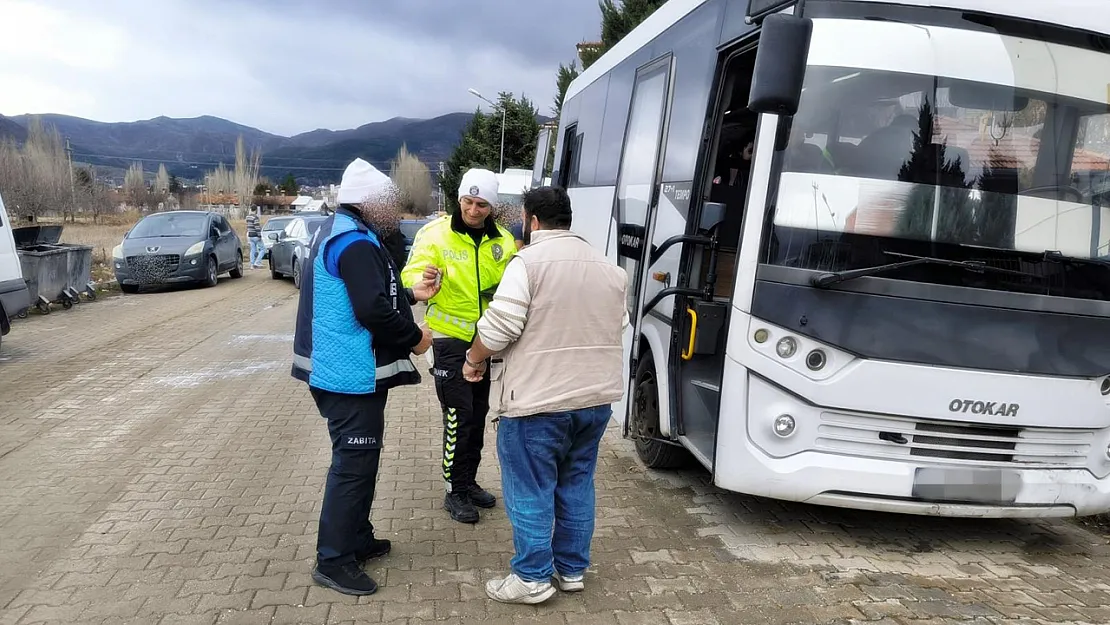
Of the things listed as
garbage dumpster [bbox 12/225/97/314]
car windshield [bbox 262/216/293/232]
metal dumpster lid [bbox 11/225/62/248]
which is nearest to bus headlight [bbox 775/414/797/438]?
garbage dumpster [bbox 12/225/97/314]

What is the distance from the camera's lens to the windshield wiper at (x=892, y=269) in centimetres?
363

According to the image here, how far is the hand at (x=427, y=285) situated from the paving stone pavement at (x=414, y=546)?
4.49 ft

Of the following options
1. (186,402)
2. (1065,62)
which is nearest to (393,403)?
(186,402)

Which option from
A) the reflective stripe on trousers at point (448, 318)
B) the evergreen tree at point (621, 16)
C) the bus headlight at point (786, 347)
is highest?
the evergreen tree at point (621, 16)

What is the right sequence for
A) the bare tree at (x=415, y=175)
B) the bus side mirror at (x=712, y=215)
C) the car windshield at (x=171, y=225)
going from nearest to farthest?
the bus side mirror at (x=712, y=215) → the car windshield at (x=171, y=225) → the bare tree at (x=415, y=175)

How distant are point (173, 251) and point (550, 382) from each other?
1525 cm

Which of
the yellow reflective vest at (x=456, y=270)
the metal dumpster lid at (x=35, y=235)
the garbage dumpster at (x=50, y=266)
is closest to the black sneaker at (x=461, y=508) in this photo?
the yellow reflective vest at (x=456, y=270)

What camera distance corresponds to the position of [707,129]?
14.9ft

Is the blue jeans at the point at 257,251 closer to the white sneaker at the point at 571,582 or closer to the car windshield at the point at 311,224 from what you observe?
the car windshield at the point at 311,224

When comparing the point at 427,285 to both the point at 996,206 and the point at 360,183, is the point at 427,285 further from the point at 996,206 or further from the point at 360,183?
the point at 996,206

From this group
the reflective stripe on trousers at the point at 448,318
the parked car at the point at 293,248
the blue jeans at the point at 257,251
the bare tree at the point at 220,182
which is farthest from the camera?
the bare tree at the point at 220,182

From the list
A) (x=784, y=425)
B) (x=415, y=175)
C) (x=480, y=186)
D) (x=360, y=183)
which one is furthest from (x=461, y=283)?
(x=415, y=175)

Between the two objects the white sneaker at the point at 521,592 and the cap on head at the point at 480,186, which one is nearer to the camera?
the white sneaker at the point at 521,592

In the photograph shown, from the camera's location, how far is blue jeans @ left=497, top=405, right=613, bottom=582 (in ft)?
10.9
